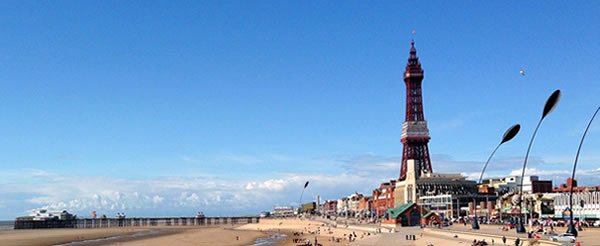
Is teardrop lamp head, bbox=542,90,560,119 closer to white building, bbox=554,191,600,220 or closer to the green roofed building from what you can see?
white building, bbox=554,191,600,220

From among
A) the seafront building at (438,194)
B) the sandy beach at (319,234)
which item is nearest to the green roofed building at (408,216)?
the seafront building at (438,194)

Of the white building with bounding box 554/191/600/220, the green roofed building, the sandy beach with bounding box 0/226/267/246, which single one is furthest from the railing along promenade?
the white building with bounding box 554/191/600/220

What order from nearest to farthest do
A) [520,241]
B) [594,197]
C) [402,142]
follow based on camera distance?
1. [520,241]
2. [594,197]
3. [402,142]

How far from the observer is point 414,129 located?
137250mm

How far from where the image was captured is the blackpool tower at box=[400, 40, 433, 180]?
13612 centimetres

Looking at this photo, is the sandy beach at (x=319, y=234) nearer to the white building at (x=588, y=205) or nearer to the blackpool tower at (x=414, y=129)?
the white building at (x=588, y=205)

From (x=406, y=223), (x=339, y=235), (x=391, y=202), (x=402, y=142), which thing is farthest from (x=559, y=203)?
(x=402, y=142)

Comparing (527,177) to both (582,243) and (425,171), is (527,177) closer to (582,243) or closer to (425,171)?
(425,171)

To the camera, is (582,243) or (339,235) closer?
(582,243)

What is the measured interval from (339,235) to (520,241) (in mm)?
43240

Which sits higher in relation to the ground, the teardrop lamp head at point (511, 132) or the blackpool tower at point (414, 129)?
the blackpool tower at point (414, 129)

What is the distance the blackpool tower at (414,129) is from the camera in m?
136

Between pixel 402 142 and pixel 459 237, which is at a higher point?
pixel 402 142

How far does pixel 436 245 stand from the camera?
149 ft
